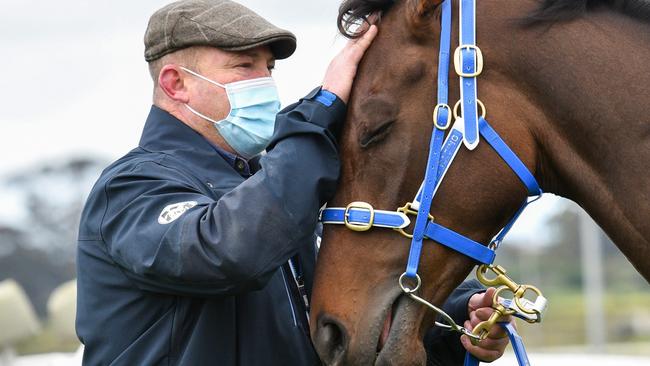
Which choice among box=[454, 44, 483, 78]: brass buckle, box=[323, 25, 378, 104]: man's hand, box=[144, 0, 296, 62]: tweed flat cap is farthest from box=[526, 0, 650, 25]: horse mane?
box=[144, 0, 296, 62]: tweed flat cap

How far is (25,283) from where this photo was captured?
10359mm

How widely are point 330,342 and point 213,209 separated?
50cm

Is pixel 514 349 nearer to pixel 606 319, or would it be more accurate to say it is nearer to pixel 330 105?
pixel 330 105

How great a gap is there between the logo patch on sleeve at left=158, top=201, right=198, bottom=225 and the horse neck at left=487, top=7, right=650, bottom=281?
977 mm

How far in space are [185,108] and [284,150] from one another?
0.66m

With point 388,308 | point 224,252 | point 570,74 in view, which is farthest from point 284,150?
point 570,74

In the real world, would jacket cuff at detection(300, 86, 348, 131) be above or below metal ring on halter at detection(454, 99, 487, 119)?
below

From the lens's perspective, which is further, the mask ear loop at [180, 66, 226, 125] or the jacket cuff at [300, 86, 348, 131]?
the mask ear loop at [180, 66, 226, 125]

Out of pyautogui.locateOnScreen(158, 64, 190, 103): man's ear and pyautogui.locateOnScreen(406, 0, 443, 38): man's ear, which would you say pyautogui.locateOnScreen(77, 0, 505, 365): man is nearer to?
pyautogui.locateOnScreen(158, 64, 190, 103): man's ear

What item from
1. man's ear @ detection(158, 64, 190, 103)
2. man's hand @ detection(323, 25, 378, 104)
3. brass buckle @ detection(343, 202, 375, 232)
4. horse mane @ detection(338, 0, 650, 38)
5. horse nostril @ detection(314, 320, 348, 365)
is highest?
horse mane @ detection(338, 0, 650, 38)

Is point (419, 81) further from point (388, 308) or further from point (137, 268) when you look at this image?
point (137, 268)

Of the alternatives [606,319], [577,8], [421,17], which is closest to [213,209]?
[421,17]

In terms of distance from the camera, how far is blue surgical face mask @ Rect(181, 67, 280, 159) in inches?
132

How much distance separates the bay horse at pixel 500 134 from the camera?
9.18ft
